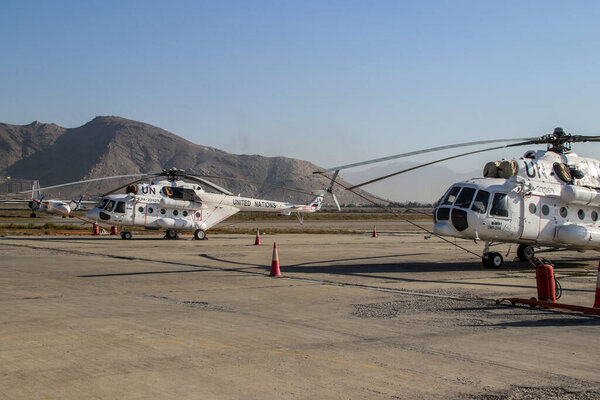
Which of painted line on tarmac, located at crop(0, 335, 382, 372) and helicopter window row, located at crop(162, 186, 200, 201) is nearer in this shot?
painted line on tarmac, located at crop(0, 335, 382, 372)

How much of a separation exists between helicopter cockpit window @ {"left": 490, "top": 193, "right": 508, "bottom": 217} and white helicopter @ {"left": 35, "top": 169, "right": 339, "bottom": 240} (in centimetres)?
1347

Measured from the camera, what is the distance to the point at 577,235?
62.2ft

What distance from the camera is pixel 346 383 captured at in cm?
592

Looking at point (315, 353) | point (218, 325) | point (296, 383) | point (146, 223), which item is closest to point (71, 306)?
point (218, 325)

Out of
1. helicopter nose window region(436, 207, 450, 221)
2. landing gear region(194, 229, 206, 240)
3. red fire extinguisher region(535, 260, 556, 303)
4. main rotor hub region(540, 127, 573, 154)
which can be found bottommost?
red fire extinguisher region(535, 260, 556, 303)

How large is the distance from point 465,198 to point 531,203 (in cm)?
238

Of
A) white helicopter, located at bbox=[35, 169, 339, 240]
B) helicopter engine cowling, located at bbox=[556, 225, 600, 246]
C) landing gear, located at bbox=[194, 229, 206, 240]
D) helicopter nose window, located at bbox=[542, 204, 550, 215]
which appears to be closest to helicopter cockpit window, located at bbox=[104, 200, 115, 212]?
white helicopter, located at bbox=[35, 169, 339, 240]

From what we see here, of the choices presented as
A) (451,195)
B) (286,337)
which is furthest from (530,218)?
(286,337)

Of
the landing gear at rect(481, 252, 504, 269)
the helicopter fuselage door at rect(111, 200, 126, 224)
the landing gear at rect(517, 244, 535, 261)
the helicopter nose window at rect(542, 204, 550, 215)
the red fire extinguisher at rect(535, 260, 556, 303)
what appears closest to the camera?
the red fire extinguisher at rect(535, 260, 556, 303)

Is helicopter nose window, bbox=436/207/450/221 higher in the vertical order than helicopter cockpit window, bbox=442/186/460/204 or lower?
lower

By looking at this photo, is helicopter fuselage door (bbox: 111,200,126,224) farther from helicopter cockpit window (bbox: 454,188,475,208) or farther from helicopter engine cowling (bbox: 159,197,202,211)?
helicopter cockpit window (bbox: 454,188,475,208)

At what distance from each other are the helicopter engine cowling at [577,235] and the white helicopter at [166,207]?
13855mm

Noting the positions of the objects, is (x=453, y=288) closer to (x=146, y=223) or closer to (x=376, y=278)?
(x=376, y=278)

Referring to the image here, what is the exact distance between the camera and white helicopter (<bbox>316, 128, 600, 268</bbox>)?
59.7 ft
